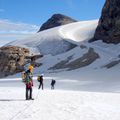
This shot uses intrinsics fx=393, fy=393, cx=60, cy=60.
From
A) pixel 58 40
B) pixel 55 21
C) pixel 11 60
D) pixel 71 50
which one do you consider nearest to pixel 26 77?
pixel 71 50

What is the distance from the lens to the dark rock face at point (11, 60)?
299ft

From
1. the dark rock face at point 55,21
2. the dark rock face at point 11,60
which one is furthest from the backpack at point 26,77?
the dark rock face at point 55,21

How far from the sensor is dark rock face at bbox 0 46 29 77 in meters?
91.1

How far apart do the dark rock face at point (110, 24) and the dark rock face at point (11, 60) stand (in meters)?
19.7

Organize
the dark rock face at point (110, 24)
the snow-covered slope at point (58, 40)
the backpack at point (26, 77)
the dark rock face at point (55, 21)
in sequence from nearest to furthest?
Answer: the backpack at point (26, 77)
the dark rock face at point (110, 24)
the snow-covered slope at point (58, 40)
the dark rock face at point (55, 21)

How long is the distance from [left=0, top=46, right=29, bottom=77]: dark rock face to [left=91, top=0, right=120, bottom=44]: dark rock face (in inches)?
775

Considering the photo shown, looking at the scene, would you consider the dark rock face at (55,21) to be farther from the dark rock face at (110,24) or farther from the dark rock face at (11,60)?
the dark rock face at (11,60)

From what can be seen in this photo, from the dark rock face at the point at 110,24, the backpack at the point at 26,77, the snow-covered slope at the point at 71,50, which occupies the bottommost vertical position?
the backpack at the point at 26,77

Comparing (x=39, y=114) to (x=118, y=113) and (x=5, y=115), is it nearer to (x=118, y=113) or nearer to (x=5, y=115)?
(x=5, y=115)

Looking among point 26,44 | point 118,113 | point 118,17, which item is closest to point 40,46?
point 26,44

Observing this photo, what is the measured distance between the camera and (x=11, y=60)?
9369cm

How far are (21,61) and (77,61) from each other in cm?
1830

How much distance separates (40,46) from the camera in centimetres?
11281

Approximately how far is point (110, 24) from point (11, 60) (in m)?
25.5
